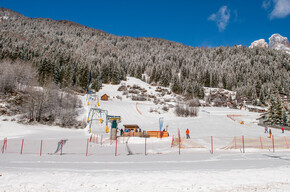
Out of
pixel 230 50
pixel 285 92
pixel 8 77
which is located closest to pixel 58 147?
pixel 8 77

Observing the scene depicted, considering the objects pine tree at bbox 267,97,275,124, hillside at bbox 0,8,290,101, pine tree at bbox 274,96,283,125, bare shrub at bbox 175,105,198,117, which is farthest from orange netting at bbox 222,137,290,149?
hillside at bbox 0,8,290,101

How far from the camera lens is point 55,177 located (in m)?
8.72

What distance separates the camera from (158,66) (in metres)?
121

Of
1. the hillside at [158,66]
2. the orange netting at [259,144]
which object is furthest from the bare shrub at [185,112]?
the orange netting at [259,144]

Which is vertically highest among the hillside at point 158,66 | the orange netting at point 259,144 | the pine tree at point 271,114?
the hillside at point 158,66

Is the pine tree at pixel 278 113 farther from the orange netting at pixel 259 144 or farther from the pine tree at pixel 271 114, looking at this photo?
the orange netting at pixel 259 144

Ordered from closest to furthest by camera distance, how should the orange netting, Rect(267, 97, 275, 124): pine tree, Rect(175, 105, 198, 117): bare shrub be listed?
the orange netting
Rect(267, 97, 275, 124): pine tree
Rect(175, 105, 198, 117): bare shrub

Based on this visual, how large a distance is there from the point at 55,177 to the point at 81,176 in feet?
4.05

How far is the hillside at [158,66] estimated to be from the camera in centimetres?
7350

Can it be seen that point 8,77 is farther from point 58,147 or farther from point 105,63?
point 105,63

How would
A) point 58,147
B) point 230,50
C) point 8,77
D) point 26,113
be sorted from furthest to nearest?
1. point 230,50
2. point 8,77
3. point 26,113
4. point 58,147

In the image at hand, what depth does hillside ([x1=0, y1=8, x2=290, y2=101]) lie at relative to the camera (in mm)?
73500

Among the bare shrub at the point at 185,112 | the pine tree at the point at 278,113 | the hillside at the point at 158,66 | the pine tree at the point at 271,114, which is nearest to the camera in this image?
the pine tree at the point at 278,113

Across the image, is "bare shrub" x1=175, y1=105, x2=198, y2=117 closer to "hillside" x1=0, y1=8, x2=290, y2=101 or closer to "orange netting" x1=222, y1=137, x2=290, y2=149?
"hillside" x1=0, y1=8, x2=290, y2=101
